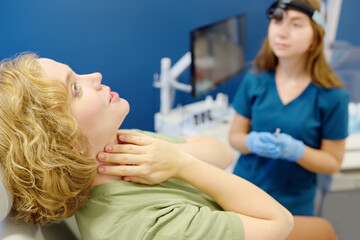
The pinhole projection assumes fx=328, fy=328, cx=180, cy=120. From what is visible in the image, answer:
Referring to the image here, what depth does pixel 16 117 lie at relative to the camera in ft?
2.47

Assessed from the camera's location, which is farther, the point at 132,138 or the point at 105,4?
the point at 105,4

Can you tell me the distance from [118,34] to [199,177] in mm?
1270

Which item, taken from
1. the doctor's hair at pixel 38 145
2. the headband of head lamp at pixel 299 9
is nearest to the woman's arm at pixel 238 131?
the headband of head lamp at pixel 299 9

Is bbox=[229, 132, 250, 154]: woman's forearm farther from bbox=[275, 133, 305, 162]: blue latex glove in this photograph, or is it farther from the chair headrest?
the chair headrest

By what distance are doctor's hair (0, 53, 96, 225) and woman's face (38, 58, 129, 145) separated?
3cm

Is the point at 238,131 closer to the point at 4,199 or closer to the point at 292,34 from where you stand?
the point at 292,34

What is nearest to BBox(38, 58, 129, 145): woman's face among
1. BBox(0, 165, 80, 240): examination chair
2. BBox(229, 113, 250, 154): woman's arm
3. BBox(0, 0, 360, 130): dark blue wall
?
BBox(0, 165, 80, 240): examination chair

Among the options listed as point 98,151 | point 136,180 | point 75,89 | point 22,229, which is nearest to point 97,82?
point 75,89

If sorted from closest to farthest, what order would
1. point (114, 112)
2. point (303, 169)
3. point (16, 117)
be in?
point (16, 117) < point (114, 112) < point (303, 169)

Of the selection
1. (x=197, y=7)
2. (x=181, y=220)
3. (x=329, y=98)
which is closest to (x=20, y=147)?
(x=181, y=220)

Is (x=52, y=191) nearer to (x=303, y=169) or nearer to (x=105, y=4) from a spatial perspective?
(x=303, y=169)

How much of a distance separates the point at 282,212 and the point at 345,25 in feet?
8.51

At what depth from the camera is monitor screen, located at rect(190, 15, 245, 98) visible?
6.01 feet

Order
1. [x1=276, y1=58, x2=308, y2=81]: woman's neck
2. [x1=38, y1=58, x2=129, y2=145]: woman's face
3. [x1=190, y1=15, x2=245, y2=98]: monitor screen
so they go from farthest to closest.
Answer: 1. [x1=190, y1=15, x2=245, y2=98]: monitor screen
2. [x1=276, y1=58, x2=308, y2=81]: woman's neck
3. [x1=38, y1=58, x2=129, y2=145]: woman's face
